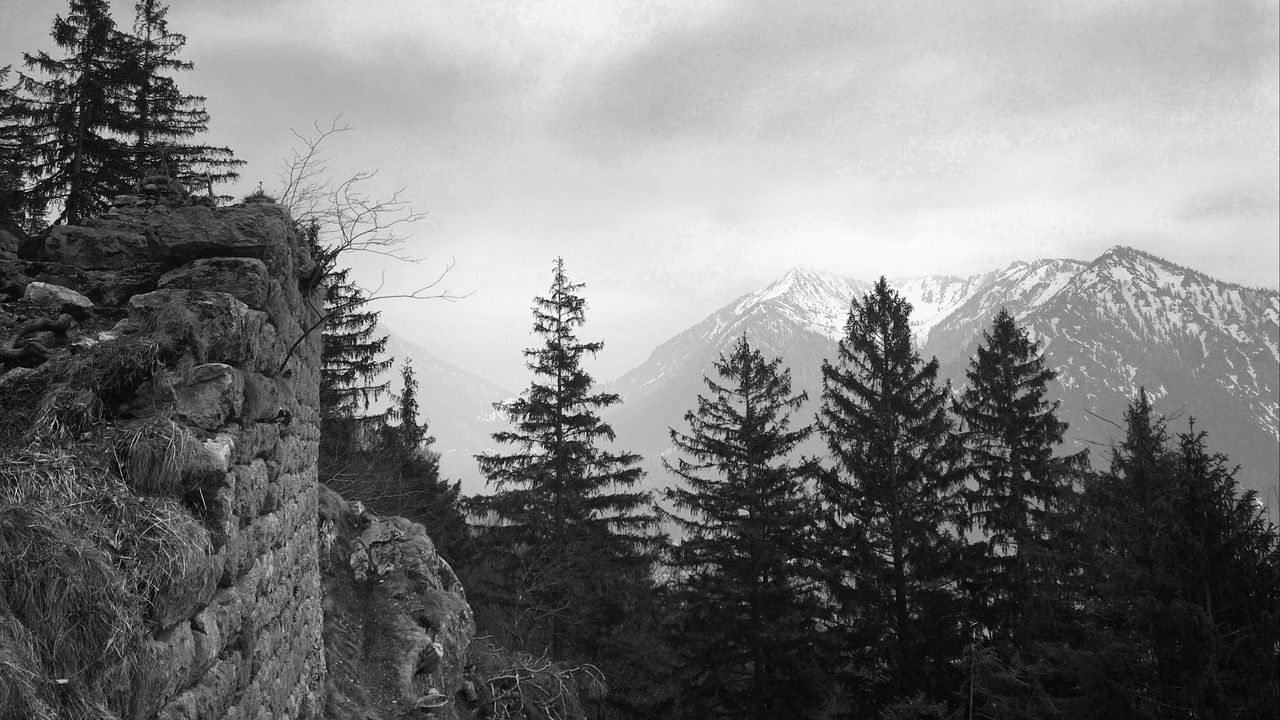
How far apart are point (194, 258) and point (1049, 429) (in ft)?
57.0

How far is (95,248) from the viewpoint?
478cm

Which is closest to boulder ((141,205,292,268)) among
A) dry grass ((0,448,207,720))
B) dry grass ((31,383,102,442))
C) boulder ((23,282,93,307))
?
boulder ((23,282,93,307))

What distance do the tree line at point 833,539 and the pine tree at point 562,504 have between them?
0.20 feet

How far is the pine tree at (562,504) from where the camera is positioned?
54.2ft

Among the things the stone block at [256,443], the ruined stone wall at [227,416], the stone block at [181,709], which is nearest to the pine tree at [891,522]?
the ruined stone wall at [227,416]

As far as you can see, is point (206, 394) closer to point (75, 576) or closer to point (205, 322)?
point (205, 322)

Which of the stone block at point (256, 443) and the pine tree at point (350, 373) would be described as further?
the pine tree at point (350, 373)

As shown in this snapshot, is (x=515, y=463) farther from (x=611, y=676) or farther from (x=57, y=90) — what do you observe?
(x=57, y=90)

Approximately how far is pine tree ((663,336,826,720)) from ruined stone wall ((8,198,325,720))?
1004 cm

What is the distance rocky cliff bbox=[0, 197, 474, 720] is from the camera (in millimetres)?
2461

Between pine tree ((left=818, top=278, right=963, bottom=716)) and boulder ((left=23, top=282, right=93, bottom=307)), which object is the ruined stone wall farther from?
pine tree ((left=818, top=278, right=963, bottom=716))

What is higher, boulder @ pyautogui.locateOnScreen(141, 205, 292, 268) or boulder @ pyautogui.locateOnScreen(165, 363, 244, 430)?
boulder @ pyautogui.locateOnScreen(141, 205, 292, 268)

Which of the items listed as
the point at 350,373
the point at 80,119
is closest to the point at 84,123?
the point at 80,119

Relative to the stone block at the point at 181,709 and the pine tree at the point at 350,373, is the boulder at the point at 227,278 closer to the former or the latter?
the stone block at the point at 181,709
